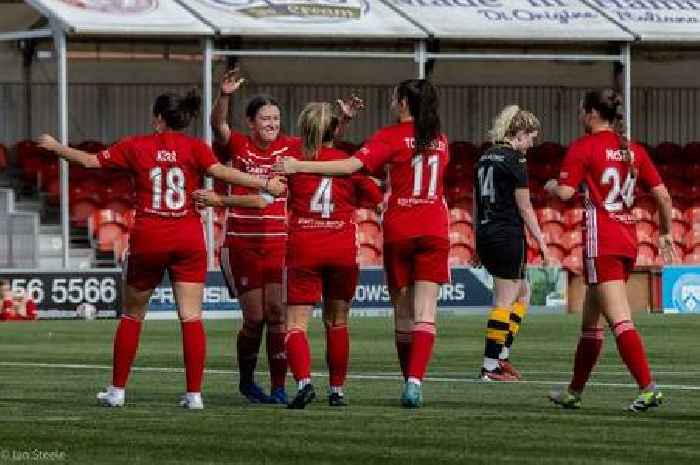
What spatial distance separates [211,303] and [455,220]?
21.9 ft

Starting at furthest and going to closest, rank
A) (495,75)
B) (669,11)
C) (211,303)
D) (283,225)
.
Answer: (495,75) < (669,11) < (211,303) < (283,225)

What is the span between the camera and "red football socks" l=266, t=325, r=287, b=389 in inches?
596

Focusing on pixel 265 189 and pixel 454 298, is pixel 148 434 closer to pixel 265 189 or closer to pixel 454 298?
pixel 265 189

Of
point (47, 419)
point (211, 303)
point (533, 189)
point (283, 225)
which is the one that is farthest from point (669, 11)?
point (47, 419)

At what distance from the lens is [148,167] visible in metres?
14.2

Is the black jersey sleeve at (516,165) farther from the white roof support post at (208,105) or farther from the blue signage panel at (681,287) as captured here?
the blue signage panel at (681,287)

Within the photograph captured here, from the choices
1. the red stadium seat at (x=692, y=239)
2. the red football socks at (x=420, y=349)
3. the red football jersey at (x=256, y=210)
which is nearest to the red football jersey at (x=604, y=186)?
the red football socks at (x=420, y=349)

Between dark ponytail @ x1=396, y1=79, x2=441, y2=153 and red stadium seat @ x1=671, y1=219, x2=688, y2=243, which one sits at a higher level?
dark ponytail @ x1=396, y1=79, x2=441, y2=153

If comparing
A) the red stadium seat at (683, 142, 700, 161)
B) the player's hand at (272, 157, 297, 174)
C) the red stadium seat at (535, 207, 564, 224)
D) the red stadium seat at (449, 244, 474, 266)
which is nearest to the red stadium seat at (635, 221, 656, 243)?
the red stadium seat at (535, 207, 564, 224)

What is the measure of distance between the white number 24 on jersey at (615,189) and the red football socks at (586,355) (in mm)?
863

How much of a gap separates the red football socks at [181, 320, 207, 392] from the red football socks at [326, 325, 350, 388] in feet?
3.01

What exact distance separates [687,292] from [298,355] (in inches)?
777

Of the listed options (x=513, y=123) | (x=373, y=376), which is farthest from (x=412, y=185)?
(x=373, y=376)

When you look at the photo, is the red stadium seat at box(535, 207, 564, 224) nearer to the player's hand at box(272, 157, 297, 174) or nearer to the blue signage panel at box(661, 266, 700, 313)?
the blue signage panel at box(661, 266, 700, 313)
